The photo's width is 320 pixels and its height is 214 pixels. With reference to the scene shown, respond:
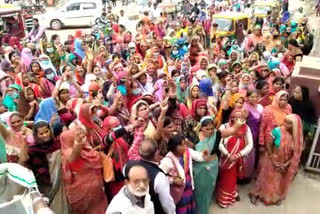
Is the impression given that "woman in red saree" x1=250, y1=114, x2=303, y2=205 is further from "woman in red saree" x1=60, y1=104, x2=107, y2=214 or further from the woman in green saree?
"woman in red saree" x1=60, y1=104, x2=107, y2=214

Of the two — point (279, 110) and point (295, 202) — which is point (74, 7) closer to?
point (279, 110)

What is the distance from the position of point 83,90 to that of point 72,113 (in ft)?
4.24

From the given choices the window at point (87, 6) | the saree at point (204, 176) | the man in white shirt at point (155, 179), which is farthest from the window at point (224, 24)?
the window at point (87, 6)

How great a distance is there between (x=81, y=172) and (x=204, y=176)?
1287 millimetres

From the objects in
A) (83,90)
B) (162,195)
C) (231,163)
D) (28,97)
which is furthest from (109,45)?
(162,195)

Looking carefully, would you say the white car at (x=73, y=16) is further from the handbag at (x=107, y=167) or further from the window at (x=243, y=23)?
the handbag at (x=107, y=167)

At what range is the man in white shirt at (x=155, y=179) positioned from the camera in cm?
242

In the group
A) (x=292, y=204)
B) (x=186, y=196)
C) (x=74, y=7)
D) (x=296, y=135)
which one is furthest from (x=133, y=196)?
(x=74, y=7)

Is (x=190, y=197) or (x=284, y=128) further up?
(x=284, y=128)

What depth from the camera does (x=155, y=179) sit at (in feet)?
7.93

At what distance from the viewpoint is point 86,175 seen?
2.86m

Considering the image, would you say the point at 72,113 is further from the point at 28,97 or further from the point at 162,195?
the point at 162,195

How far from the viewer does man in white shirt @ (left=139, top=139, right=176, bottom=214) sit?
242 centimetres

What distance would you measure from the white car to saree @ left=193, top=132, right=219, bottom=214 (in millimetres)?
16727
